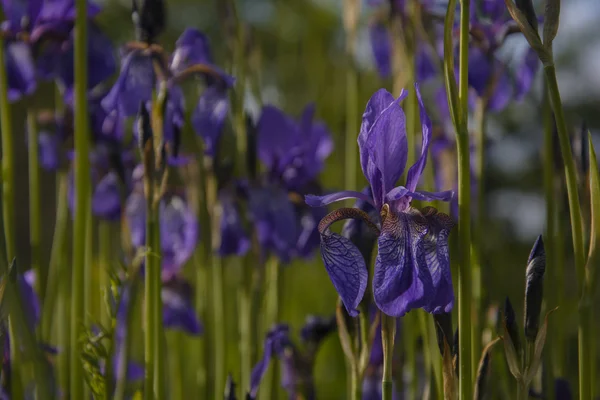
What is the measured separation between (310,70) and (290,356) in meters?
1.23

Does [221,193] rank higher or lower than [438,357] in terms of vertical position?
higher

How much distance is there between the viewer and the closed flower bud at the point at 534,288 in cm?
67

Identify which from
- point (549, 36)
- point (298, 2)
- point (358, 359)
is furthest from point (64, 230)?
point (298, 2)

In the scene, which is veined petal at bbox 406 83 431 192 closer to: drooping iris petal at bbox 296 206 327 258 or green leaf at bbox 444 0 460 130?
green leaf at bbox 444 0 460 130

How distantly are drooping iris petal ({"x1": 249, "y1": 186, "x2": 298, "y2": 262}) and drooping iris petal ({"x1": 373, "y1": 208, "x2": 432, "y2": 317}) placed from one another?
2.01 feet

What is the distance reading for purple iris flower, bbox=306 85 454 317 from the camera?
0.63 metres

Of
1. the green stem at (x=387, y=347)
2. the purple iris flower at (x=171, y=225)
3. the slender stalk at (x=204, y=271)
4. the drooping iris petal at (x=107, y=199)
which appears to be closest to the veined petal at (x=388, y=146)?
the green stem at (x=387, y=347)

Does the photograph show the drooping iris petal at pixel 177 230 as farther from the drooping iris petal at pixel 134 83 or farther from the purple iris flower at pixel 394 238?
the purple iris flower at pixel 394 238

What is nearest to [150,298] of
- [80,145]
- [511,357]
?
[80,145]

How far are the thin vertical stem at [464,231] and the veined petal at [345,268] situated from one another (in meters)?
0.09

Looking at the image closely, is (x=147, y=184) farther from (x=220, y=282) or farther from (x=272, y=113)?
(x=272, y=113)

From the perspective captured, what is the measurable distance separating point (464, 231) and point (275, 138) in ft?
2.84

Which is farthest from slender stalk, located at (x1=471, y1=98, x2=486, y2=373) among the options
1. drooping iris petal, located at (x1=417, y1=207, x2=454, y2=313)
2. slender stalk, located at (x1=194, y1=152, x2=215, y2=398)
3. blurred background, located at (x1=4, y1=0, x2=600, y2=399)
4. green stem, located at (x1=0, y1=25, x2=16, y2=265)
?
green stem, located at (x1=0, y1=25, x2=16, y2=265)

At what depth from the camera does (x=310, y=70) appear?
218 cm
